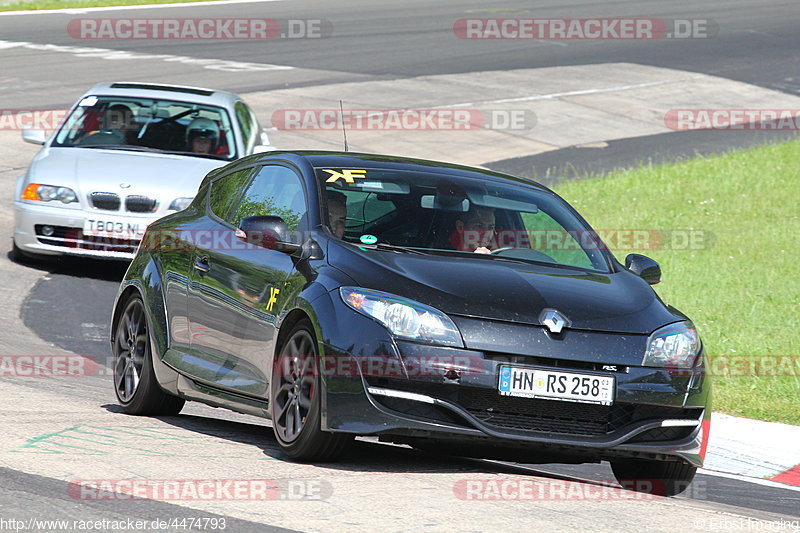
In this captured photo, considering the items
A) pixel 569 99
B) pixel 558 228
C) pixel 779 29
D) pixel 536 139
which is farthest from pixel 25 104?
pixel 779 29

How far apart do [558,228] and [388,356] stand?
1.98m

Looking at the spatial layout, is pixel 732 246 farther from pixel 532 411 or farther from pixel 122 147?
pixel 532 411

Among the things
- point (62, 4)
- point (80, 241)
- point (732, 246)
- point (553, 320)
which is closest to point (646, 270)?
point (553, 320)

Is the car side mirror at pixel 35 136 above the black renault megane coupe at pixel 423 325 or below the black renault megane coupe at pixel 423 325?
above

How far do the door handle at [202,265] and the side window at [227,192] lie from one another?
1.06ft

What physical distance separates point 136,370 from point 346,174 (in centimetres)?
191

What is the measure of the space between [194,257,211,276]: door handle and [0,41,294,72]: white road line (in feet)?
70.6

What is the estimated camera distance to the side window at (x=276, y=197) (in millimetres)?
7789

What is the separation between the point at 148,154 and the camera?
565 inches

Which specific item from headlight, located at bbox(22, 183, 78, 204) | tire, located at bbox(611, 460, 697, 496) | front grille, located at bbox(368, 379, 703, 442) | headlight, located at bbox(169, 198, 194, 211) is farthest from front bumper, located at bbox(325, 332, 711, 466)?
headlight, located at bbox(22, 183, 78, 204)

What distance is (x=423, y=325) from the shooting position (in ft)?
21.7

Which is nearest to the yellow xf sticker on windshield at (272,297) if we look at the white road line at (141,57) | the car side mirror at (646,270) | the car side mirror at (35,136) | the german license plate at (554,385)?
the german license plate at (554,385)

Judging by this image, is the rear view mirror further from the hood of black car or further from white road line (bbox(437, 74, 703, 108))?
white road line (bbox(437, 74, 703, 108))

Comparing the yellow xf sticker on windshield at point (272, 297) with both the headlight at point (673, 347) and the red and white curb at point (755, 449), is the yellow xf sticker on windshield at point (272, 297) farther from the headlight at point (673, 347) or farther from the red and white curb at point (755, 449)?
the red and white curb at point (755, 449)
